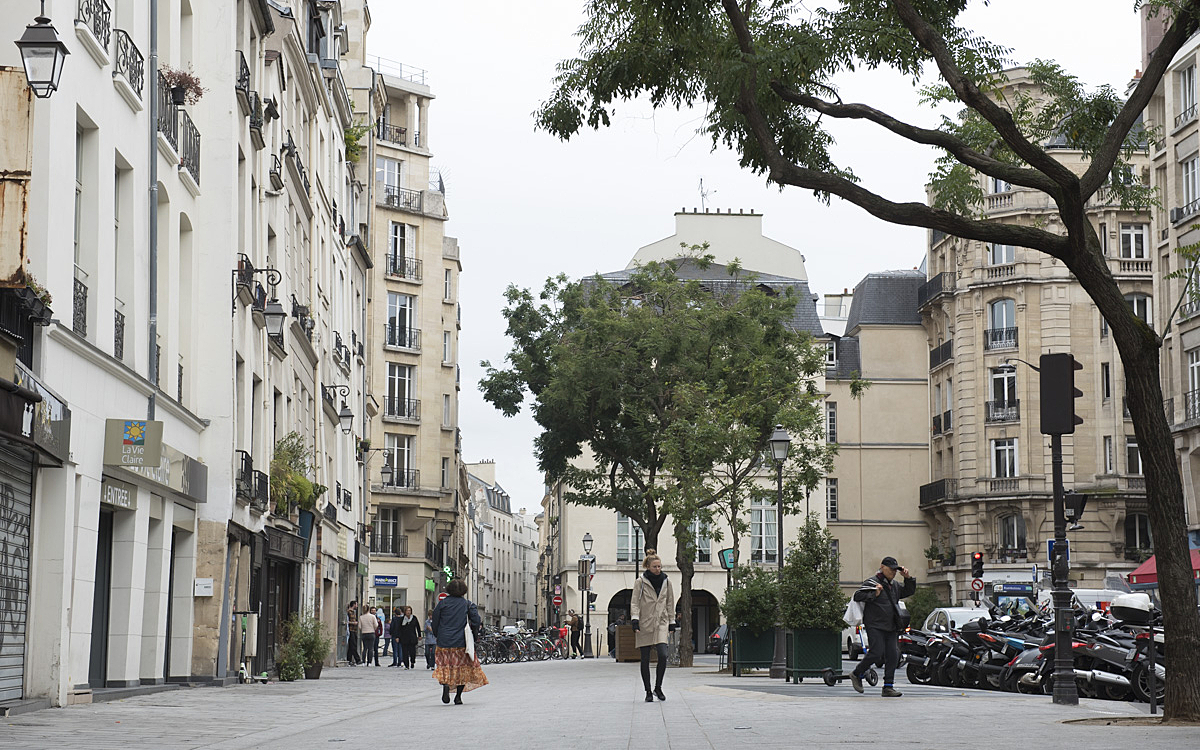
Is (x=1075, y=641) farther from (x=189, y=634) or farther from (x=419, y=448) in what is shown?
(x=419, y=448)

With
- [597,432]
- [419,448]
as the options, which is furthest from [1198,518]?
[419,448]

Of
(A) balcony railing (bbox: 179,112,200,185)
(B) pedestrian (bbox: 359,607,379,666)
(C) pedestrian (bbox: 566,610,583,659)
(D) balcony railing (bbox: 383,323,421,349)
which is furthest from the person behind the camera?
(D) balcony railing (bbox: 383,323,421,349)

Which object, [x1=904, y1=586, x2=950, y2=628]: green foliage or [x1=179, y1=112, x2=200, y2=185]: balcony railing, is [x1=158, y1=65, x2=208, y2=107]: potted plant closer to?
[x1=179, y1=112, x2=200, y2=185]: balcony railing

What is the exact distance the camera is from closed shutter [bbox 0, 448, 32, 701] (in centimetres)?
1431

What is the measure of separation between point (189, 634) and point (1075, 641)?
12739mm

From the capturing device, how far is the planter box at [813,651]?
24.6 metres

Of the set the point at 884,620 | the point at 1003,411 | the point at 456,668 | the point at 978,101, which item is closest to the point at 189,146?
the point at 456,668

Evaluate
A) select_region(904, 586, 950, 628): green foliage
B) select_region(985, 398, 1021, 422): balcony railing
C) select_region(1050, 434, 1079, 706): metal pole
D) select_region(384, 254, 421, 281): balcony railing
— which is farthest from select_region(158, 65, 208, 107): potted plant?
select_region(985, 398, 1021, 422): balcony railing

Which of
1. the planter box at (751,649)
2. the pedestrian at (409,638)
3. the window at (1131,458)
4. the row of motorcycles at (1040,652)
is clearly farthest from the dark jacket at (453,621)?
the window at (1131,458)

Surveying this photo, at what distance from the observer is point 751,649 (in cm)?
3055

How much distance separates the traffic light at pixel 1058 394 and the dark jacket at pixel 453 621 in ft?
24.3

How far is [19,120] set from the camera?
46.2 ft

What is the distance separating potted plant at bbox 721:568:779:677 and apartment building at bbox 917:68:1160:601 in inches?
1380

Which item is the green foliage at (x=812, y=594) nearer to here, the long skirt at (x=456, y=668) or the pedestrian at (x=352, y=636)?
the long skirt at (x=456, y=668)
